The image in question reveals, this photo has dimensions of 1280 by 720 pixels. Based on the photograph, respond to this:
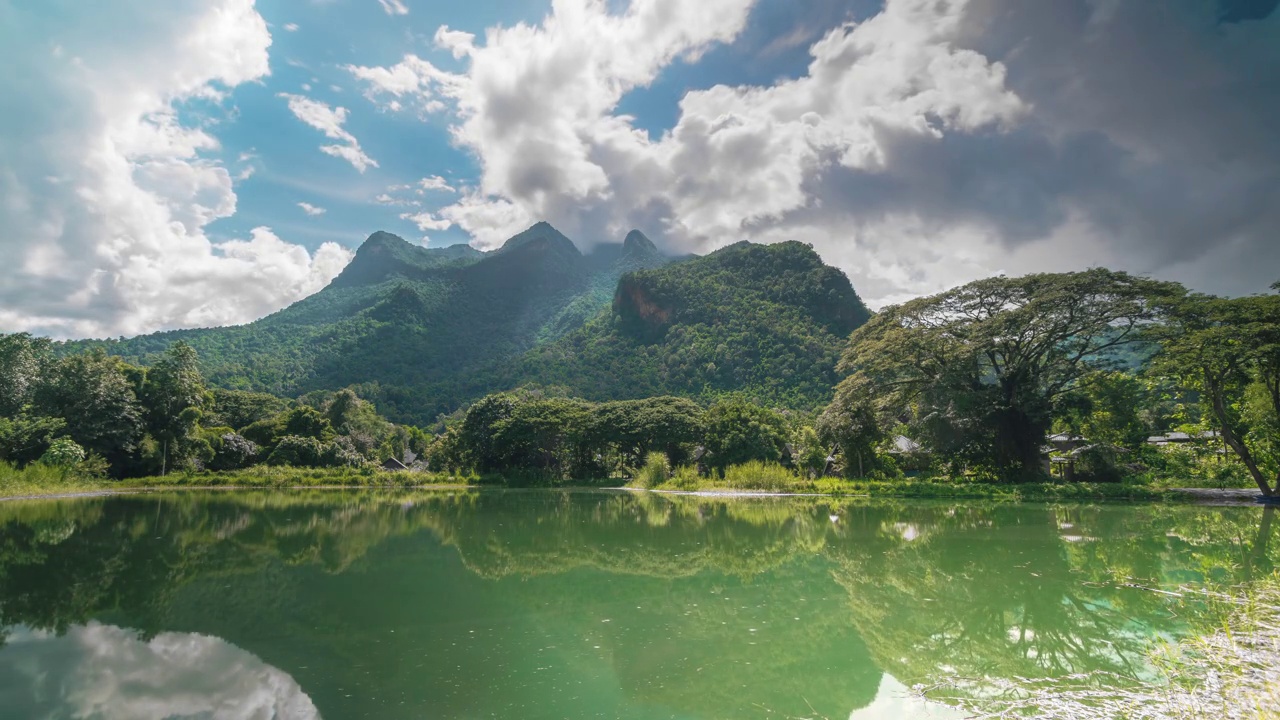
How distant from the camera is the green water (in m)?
4.65

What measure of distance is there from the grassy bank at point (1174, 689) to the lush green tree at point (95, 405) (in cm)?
3676

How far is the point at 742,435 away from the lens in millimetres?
32031

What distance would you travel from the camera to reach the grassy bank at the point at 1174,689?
3627 millimetres

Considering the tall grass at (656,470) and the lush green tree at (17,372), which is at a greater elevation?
the lush green tree at (17,372)

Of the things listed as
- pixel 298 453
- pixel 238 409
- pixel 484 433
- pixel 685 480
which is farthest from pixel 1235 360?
pixel 238 409

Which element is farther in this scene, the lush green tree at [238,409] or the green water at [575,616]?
the lush green tree at [238,409]

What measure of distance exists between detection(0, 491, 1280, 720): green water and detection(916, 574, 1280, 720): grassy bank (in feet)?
0.95

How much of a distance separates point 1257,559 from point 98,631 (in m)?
15.7

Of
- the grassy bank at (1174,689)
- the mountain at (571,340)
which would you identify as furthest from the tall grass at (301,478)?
the grassy bank at (1174,689)

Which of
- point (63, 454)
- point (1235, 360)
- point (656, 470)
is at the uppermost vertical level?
point (1235, 360)

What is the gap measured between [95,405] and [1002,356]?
141ft

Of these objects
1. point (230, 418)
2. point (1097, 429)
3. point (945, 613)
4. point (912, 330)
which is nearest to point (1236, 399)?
point (1097, 429)

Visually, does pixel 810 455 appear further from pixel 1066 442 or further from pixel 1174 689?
pixel 1174 689

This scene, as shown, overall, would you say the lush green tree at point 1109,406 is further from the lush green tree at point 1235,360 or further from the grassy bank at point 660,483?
the grassy bank at point 660,483
